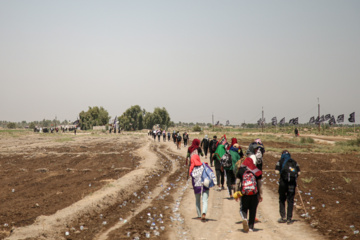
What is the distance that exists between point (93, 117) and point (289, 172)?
532 ft

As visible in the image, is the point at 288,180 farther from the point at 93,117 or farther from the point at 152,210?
the point at 93,117

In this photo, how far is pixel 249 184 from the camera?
8945 millimetres

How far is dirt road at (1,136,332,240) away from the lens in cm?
921

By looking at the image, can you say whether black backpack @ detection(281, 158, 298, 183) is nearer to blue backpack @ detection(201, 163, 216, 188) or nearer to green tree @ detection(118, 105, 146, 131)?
blue backpack @ detection(201, 163, 216, 188)

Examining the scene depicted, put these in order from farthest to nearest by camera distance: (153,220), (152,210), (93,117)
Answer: (93,117) → (152,210) → (153,220)

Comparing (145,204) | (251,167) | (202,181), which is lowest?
(145,204)

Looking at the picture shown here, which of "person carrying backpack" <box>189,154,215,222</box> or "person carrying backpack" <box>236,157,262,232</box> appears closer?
"person carrying backpack" <box>236,157,262,232</box>

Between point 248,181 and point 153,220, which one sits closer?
point 248,181

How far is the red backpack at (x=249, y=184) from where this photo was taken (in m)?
8.93

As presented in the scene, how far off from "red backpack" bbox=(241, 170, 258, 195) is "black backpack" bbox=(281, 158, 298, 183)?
1468 millimetres

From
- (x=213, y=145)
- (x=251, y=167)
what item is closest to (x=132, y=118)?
(x=213, y=145)

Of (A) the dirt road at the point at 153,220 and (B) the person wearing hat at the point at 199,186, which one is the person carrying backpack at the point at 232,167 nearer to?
(A) the dirt road at the point at 153,220

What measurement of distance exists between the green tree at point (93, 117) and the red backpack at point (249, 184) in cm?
15909

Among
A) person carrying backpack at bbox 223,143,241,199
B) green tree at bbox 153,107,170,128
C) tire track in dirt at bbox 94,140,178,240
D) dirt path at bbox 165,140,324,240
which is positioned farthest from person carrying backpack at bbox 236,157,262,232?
green tree at bbox 153,107,170,128
